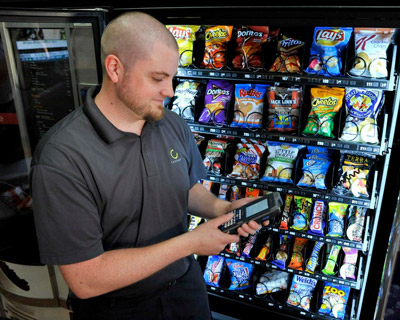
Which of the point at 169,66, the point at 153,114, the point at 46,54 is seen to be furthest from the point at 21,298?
the point at 169,66

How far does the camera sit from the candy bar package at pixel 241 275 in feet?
7.69

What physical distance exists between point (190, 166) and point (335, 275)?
1.13m

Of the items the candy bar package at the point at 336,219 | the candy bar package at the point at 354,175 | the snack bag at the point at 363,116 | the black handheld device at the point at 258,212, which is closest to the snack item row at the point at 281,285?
the candy bar package at the point at 336,219

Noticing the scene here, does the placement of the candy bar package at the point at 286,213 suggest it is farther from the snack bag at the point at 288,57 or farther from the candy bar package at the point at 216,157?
the snack bag at the point at 288,57

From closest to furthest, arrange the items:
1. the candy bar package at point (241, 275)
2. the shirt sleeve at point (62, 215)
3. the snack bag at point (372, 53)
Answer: the shirt sleeve at point (62, 215) → the snack bag at point (372, 53) → the candy bar package at point (241, 275)

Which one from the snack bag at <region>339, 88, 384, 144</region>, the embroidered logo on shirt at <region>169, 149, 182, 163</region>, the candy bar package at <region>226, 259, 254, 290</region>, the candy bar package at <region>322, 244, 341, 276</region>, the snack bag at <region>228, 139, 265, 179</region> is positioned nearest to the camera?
the embroidered logo on shirt at <region>169, 149, 182, 163</region>

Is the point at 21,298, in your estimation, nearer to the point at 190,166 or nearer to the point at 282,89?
the point at 190,166

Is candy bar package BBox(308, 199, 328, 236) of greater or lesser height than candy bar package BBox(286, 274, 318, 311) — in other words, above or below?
above

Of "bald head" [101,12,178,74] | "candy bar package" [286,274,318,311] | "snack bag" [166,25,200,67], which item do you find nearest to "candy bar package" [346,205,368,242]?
"candy bar package" [286,274,318,311]

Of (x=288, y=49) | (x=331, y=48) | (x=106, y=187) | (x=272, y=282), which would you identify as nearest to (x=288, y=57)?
(x=288, y=49)

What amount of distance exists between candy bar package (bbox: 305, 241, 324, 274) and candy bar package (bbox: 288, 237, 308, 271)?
0.04 meters

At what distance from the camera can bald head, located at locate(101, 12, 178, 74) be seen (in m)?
1.16

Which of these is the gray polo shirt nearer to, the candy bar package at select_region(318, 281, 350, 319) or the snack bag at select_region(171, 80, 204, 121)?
the snack bag at select_region(171, 80, 204, 121)

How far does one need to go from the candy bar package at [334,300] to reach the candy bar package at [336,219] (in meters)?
0.36
